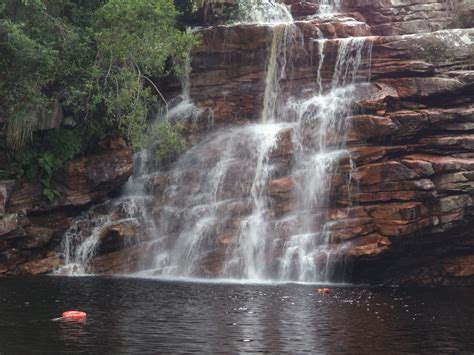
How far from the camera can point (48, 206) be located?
104 feet

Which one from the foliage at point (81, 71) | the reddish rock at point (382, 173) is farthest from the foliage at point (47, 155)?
the reddish rock at point (382, 173)

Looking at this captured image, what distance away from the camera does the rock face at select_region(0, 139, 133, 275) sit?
29719mm

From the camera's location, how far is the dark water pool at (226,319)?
629 inches

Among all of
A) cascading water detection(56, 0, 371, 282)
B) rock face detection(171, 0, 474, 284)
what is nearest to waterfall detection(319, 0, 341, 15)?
cascading water detection(56, 0, 371, 282)

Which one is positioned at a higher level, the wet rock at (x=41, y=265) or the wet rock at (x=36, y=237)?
the wet rock at (x=36, y=237)

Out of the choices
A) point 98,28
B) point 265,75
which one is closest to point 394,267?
point 265,75

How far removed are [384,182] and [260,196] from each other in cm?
557

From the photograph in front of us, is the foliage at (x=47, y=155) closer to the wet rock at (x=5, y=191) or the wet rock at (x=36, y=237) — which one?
the wet rock at (x=5, y=191)

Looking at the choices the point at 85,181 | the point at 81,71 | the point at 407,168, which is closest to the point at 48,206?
the point at 85,181

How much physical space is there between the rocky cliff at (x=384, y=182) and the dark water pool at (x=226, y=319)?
312cm

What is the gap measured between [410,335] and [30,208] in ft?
64.1

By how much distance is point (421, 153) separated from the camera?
29828 mm

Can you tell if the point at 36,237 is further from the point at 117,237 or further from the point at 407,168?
the point at 407,168

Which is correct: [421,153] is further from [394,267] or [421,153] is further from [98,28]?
[98,28]
